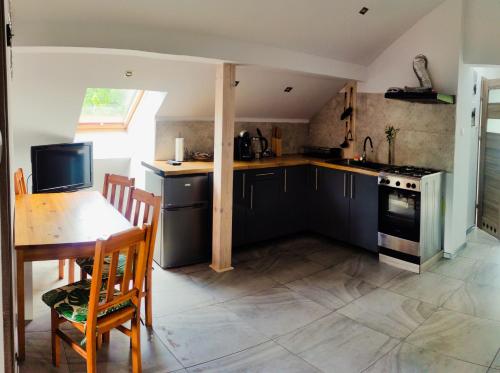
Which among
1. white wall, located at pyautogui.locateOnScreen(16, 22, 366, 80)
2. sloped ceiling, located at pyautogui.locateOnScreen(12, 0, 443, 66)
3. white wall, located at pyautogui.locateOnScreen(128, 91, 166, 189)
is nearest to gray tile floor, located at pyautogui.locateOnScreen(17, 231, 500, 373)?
white wall, located at pyautogui.locateOnScreen(128, 91, 166, 189)

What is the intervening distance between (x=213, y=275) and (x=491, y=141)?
11.9 feet

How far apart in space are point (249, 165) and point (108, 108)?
171 centimetres

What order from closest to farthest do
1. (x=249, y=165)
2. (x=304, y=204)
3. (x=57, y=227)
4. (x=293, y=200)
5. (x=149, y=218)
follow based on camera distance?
(x=57, y=227) < (x=149, y=218) < (x=249, y=165) < (x=293, y=200) < (x=304, y=204)

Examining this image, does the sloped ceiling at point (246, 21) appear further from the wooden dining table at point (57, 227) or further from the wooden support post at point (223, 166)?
the wooden dining table at point (57, 227)

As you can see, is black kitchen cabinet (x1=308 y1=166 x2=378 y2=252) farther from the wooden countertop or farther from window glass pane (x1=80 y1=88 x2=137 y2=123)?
window glass pane (x1=80 y1=88 x2=137 y2=123)

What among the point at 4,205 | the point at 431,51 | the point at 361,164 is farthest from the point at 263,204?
the point at 4,205

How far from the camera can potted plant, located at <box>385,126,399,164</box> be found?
488 cm

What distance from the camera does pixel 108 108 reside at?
4.88 m

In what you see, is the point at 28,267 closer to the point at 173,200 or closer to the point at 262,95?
the point at 173,200

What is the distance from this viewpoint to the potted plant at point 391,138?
4.88 metres

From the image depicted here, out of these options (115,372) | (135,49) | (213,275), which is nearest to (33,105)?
(135,49)

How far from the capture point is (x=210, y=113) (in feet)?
16.1

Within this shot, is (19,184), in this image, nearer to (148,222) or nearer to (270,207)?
(148,222)

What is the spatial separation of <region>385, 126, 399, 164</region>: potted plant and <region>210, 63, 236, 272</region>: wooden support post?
1.91 m
